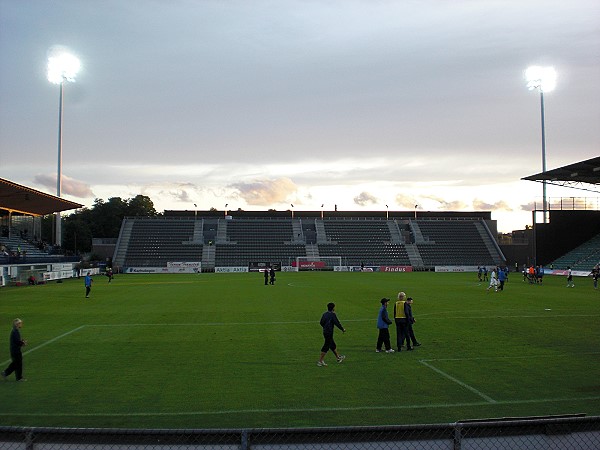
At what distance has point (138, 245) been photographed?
8831 cm

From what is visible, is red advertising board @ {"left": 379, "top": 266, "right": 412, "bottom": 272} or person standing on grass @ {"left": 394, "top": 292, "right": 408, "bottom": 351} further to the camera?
red advertising board @ {"left": 379, "top": 266, "right": 412, "bottom": 272}

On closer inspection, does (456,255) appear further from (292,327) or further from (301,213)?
(292,327)

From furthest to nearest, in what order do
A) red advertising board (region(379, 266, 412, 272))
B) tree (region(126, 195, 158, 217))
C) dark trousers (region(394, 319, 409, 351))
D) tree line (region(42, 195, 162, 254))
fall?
tree (region(126, 195, 158, 217)) → tree line (region(42, 195, 162, 254)) → red advertising board (region(379, 266, 412, 272)) → dark trousers (region(394, 319, 409, 351))

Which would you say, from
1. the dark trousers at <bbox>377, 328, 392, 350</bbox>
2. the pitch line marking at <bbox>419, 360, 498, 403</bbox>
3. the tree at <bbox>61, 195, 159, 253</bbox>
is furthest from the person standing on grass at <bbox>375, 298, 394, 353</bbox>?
the tree at <bbox>61, 195, 159, 253</bbox>

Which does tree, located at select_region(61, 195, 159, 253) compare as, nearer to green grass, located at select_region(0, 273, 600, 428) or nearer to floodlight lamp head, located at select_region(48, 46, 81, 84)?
floodlight lamp head, located at select_region(48, 46, 81, 84)

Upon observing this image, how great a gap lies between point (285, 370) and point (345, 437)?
732 cm

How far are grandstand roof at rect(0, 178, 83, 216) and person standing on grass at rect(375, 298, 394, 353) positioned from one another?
42283 millimetres

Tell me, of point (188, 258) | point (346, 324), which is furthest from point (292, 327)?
point (188, 258)

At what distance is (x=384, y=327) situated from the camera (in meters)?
15.8

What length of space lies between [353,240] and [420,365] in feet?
265

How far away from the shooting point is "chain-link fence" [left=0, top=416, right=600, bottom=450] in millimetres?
5496

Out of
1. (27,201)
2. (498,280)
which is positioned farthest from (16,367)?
(27,201)

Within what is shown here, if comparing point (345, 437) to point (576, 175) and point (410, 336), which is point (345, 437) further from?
point (576, 175)

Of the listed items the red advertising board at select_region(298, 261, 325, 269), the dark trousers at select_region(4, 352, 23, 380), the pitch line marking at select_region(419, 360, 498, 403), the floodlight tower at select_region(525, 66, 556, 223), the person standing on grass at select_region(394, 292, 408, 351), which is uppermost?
the floodlight tower at select_region(525, 66, 556, 223)
